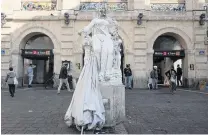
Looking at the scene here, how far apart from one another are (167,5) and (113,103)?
54.9 feet

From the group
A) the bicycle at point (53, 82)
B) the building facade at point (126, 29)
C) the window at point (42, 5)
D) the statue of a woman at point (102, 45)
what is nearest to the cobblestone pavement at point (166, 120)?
the statue of a woman at point (102, 45)

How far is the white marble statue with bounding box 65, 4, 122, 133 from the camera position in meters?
5.20

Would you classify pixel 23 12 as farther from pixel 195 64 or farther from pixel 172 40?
pixel 195 64

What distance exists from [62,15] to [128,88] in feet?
26.6

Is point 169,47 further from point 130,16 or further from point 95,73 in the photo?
point 95,73

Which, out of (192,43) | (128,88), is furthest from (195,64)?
(128,88)

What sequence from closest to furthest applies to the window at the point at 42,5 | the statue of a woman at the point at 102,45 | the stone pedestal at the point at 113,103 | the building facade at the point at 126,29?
the stone pedestal at the point at 113,103 → the statue of a woman at the point at 102,45 → the building facade at the point at 126,29 → the window at the point at 42,5

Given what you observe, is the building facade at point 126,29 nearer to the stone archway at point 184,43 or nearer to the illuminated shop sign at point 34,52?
the stone archway at point 184,43

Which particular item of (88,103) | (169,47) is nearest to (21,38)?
(169,47)

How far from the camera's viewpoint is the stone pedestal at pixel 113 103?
572 cm

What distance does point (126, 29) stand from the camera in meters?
20.0

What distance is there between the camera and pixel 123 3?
20.5 m

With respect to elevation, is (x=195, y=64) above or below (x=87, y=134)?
above

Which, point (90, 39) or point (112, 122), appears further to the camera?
point (90, 39)
